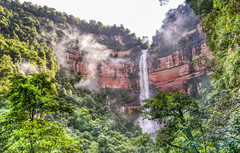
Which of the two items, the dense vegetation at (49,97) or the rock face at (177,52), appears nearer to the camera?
the dense vegetation at (49,97)

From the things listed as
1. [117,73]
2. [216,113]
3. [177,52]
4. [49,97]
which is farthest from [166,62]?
[49,97]

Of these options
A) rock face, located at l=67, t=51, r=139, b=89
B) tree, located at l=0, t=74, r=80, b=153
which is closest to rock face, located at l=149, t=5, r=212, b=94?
rock face, located at l=67, t=51, r=139, b=89

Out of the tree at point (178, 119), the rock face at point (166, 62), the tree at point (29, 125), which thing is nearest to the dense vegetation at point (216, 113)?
the tree at point (178, 119)

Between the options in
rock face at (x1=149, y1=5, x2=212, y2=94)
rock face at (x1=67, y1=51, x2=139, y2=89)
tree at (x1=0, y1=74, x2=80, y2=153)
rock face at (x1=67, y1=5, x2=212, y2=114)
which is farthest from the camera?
rock face at (x1=67, y1=51, x2=139, y2=89)

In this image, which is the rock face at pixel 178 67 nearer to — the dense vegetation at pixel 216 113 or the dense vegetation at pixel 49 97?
the dense vegetation at pixel 49 97

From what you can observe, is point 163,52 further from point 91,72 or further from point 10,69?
point 10,69

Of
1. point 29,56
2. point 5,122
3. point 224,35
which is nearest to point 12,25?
point 29,56

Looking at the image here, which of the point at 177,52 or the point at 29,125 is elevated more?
the point at 177,52

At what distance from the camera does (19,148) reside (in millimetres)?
2973

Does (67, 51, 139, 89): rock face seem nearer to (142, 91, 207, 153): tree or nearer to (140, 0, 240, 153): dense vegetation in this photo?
(140, 0, 240, 153): dense vegetation

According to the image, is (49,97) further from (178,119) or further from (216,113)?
(216,113)

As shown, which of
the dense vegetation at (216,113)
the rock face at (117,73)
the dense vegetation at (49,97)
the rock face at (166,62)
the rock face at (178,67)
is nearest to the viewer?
the dense vegetation at (216,113)

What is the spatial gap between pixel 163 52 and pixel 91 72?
718 inches

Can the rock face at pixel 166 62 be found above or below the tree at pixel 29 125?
above
